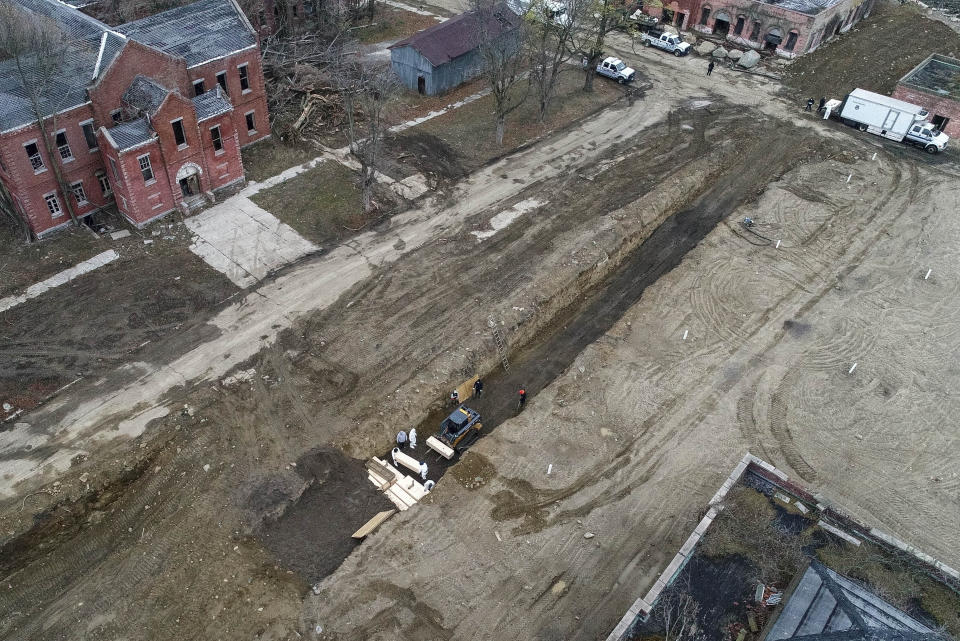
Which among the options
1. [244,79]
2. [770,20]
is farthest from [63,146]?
[770,20]

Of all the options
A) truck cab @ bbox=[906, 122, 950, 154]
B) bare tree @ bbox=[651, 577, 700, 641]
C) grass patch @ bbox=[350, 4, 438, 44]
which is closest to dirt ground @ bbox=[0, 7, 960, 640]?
bare tree @ bbox=[651, 577, 700, 641]

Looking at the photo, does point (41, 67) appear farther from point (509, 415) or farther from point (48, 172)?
point (509, 415)

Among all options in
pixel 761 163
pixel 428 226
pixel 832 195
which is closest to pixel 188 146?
pixel 428 226

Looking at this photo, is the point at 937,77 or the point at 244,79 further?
the point at 937,77

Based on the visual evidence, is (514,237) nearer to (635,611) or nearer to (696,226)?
(696,226)

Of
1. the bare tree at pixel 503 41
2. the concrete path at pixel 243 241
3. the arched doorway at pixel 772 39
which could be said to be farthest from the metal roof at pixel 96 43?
the arched doorway at pixel 772 39

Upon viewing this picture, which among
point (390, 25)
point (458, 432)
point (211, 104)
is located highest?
point (211, 104)
